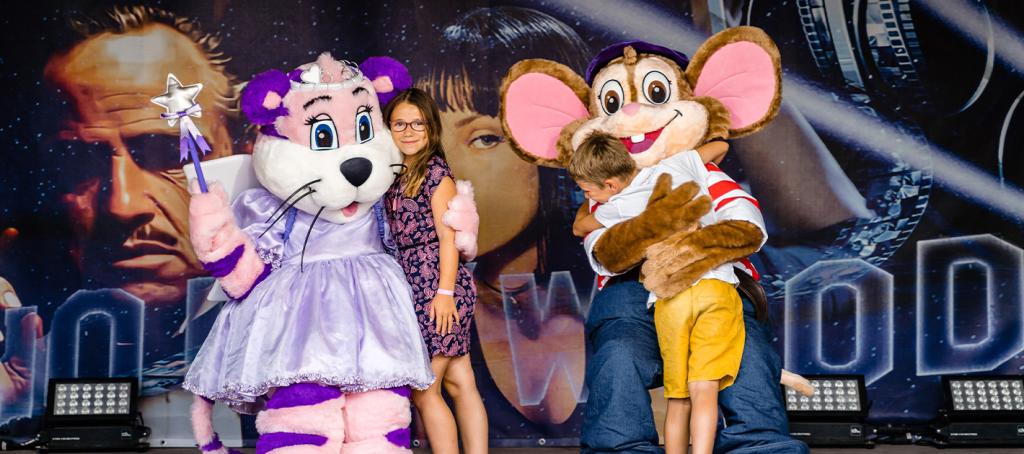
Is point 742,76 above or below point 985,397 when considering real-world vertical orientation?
above

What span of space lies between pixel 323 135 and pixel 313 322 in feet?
1.71

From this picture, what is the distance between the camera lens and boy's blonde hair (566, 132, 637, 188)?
123 inches

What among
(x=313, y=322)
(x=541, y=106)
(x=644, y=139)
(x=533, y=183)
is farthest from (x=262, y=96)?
(x=533, y=183)

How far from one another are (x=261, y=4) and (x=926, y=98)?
2410mm

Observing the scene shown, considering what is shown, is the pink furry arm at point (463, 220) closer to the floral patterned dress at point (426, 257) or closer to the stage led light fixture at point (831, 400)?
the floral patterned dress at point (426, 257)

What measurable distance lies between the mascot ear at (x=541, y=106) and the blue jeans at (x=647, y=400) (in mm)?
628

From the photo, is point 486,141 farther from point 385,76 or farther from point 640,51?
point 640,51

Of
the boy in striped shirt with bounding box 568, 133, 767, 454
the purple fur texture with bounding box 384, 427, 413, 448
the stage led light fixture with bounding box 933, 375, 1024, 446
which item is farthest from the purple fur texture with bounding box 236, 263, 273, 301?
the stage led light fixture with bounding box 933, 375, 1024, 446

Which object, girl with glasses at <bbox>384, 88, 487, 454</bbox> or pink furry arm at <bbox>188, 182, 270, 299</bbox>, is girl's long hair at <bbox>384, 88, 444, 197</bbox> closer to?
girl with glasses at <bbox>384, 88, 487, 454</bbox>

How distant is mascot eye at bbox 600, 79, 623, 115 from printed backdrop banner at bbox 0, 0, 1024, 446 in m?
0.92

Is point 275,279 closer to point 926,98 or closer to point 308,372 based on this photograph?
point 308,372

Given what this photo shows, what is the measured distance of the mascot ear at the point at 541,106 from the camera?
11.3ft

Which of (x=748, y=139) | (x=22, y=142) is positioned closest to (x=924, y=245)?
(x=748, y=139)

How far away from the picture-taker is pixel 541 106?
11.3 feet
